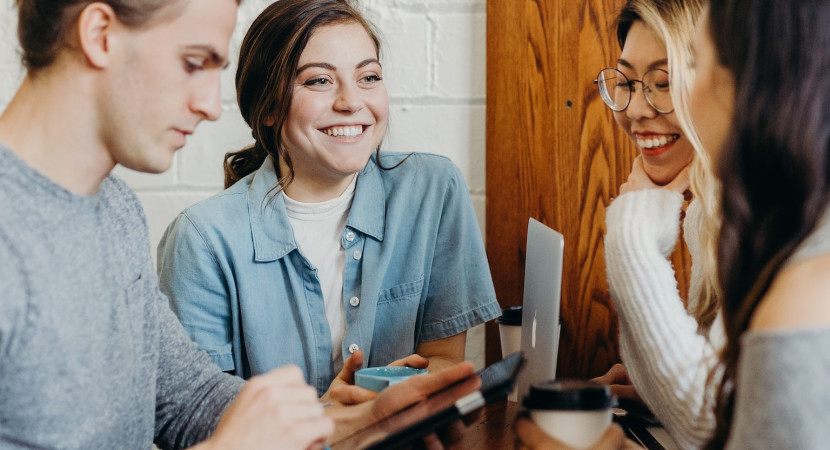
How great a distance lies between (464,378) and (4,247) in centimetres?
50

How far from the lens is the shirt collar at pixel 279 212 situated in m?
1.42

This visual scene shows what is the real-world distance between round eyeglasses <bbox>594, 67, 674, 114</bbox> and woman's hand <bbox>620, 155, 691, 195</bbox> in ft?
0.33

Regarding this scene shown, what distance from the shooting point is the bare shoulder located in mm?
538

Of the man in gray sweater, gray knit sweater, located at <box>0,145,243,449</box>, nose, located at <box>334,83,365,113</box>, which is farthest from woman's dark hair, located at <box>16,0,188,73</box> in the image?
nose, located at <box>334,83,365,113</box>

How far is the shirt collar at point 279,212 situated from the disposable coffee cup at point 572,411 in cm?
78

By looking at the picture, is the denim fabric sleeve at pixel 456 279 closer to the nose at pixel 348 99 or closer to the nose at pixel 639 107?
the nose at pixel 348 99

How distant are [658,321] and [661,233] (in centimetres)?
17

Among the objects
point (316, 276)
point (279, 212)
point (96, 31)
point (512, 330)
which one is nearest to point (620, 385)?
point (512, 330)

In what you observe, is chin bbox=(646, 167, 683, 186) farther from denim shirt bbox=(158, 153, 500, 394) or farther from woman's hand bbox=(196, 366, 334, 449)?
woman's hand bbox=(196, 366, 334, 449)

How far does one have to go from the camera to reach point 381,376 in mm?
1142

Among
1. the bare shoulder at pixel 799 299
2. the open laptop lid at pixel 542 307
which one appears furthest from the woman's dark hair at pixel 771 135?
the open laptop lid at pixel 542 307

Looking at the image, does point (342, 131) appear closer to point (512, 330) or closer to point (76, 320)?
point (512, 330)

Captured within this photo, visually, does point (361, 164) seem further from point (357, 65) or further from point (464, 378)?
point (464, 378)

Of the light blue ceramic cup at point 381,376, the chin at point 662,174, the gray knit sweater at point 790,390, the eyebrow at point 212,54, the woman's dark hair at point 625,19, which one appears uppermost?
the woman's dark hair at point 625,19
